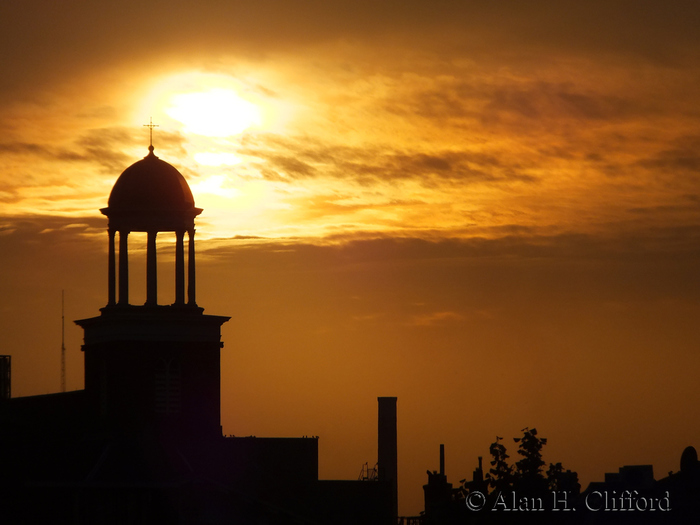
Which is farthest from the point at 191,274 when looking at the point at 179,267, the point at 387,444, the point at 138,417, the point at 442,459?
the point at 442,459

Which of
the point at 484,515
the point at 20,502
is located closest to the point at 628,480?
the point at 484,515

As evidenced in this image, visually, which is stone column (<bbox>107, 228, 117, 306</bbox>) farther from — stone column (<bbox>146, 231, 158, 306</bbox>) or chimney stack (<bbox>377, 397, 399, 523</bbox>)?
chimney stack (<bbox>377, 397, 399, 523</bbox>)

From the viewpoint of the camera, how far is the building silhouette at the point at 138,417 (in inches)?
2859

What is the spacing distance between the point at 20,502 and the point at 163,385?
25.4 ft

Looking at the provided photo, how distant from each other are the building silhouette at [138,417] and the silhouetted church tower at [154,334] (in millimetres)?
42

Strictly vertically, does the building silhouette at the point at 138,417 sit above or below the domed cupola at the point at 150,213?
below

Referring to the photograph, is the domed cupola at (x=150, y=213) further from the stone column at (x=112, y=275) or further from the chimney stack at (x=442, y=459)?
the chimney stack at (x=442, y=459)

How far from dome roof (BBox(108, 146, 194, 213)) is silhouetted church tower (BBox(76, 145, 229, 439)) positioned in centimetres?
4

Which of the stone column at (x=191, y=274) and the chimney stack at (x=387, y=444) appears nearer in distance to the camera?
the stone column at (x=191, y=274)

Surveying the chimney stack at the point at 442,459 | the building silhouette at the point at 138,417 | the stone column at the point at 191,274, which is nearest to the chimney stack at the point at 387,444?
the chimney stack at the point at 442,459

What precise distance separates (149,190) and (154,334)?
19.8 ft

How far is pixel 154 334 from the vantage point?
247 ft

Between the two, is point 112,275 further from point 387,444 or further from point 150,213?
point 387,444

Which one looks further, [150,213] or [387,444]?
[387,444]
